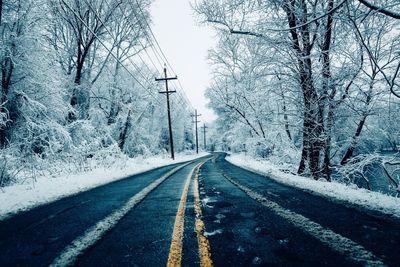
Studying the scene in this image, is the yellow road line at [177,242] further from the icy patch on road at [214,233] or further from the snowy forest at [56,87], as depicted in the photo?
the snowy forest at [56,87]

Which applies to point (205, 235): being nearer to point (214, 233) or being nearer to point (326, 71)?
point (214, 233)

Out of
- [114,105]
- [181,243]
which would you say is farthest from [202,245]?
[114,105]

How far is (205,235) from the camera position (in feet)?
9.37

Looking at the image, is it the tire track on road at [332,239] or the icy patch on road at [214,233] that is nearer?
the tire track on road at [332,239]

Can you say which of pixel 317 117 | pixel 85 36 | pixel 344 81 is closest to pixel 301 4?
pixel 344 81

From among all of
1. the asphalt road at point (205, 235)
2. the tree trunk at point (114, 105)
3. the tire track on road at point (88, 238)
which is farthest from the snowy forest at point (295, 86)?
the tree trunk at point (114, 105)

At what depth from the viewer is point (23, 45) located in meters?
10.2

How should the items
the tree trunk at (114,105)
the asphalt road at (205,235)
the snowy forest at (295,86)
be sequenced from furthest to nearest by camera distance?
the tree trunk at (114,105), the snowy forest at (295,86), the asphalt road at (205,235)

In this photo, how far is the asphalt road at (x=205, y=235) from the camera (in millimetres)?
2236

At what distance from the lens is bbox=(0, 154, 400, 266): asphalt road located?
88.0 inches

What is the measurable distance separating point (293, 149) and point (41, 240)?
50.5ft

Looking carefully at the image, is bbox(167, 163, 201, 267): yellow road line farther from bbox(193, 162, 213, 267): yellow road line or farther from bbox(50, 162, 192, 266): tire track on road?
bbox(50, 162, 192, 266): tire track on road

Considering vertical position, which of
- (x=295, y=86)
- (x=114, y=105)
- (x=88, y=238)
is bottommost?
(x=88, y=238)

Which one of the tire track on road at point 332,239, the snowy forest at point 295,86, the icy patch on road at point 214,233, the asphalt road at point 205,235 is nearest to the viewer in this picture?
the tire track on road at point 332,239
